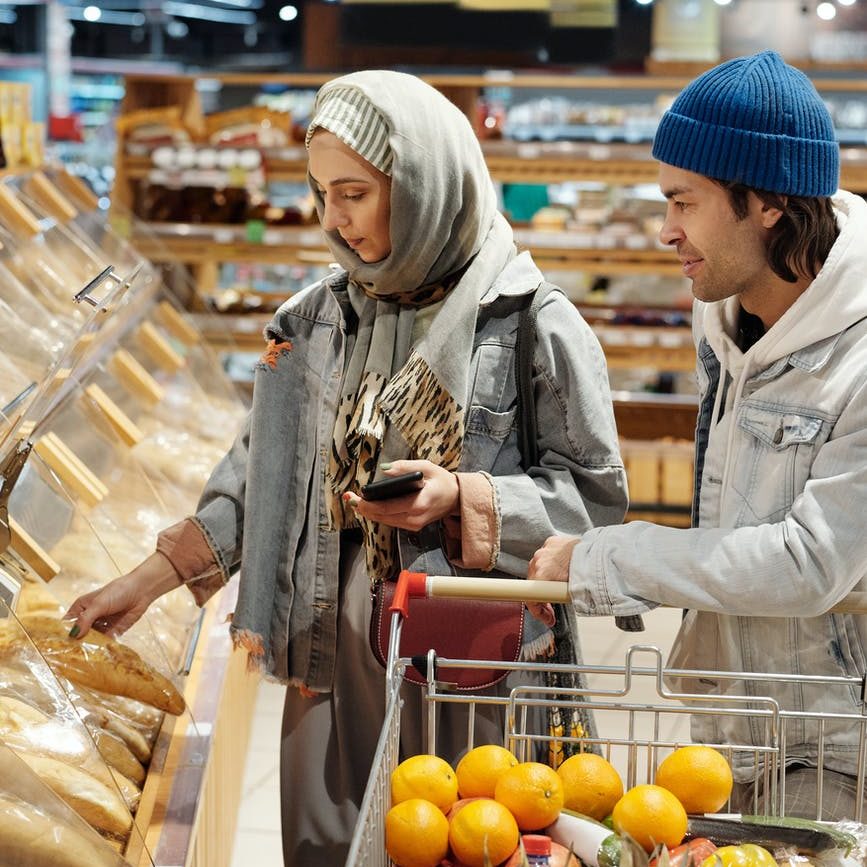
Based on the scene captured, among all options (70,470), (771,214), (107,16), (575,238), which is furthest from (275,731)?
(107,16)

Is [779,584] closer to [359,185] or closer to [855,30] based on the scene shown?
[359,185]

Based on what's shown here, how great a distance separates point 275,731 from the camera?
12.2ft

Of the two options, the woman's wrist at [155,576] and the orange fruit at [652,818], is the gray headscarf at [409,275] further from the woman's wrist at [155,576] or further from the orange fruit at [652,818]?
the orange fruit at [652,818]

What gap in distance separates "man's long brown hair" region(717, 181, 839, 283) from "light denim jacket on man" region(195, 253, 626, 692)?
12.7 inches

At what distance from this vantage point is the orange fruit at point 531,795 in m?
1.24

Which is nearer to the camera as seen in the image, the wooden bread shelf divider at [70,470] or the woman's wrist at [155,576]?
the woman's wrist at [155,576]

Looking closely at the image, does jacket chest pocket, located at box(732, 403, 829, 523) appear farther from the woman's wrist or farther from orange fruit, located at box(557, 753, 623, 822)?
the woman's wrist

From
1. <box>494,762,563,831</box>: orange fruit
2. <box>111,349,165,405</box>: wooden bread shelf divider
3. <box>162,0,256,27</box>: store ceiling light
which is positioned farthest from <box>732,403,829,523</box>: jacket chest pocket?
<box>162,0,256,27</box>: store ceiling light

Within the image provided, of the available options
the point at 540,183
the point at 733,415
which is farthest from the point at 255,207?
the point at 733,415

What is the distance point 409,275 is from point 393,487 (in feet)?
1.08

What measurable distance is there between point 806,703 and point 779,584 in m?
0.23

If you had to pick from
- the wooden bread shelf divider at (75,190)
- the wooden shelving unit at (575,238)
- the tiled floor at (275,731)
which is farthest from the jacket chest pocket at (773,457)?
the wooden shelving unit at (575,238)

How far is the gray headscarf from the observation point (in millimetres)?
1671

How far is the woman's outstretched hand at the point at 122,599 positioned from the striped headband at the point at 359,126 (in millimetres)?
681
